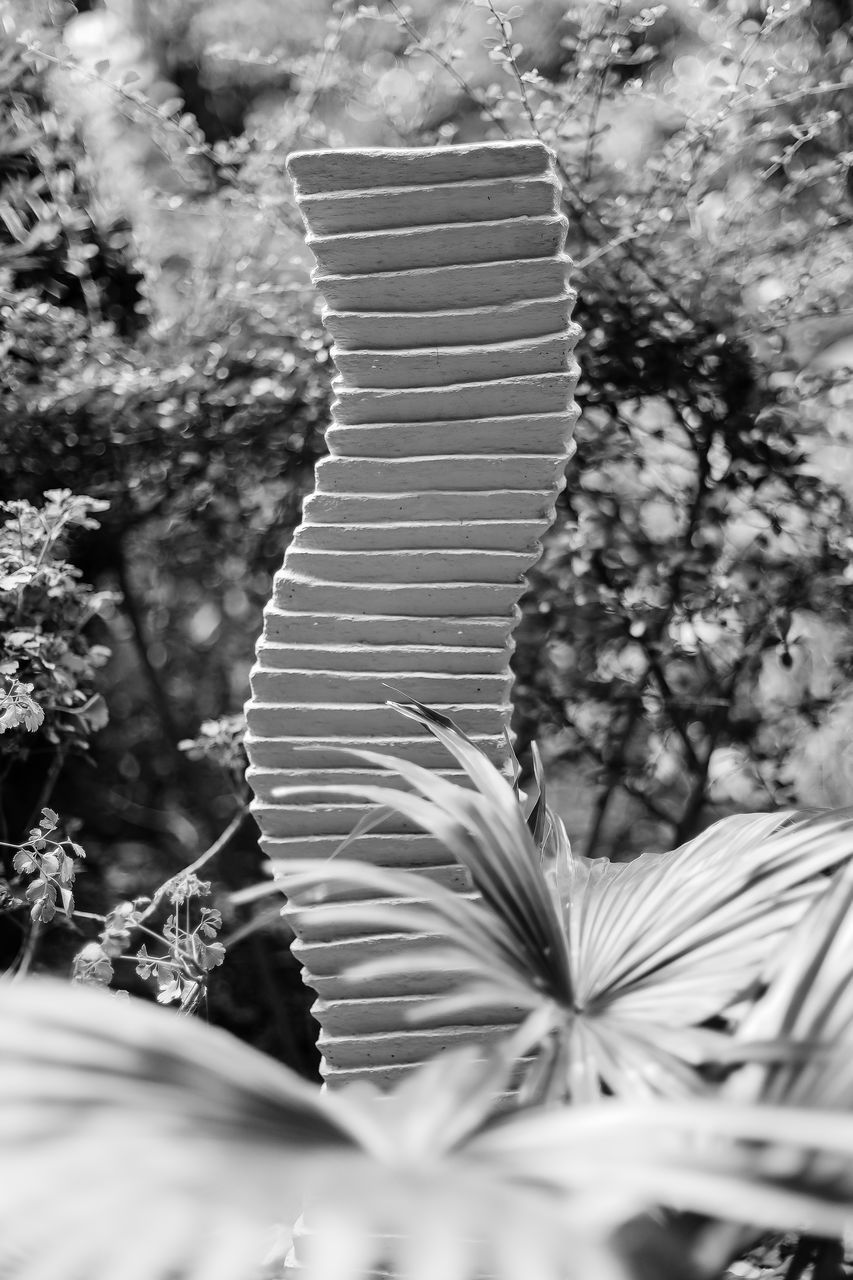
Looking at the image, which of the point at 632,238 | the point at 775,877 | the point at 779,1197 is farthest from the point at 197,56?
the point at 779,1197

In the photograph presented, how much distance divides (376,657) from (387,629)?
0.05 metres

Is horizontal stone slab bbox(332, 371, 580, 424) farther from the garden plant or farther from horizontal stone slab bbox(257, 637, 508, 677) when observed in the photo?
the garden plant

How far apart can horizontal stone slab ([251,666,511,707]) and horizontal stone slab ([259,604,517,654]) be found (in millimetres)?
55

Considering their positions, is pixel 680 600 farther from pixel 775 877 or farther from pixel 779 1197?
pixel 779 1197

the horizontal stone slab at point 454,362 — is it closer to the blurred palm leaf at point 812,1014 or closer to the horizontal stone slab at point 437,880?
the horizontal stone slab at point 437,880

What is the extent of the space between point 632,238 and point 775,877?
180cm

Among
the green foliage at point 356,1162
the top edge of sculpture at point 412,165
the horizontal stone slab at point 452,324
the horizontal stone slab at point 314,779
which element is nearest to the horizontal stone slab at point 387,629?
the horizontal stone slab at point 314,779

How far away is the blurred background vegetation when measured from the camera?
2.72m

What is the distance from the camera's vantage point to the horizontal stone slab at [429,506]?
1.96m

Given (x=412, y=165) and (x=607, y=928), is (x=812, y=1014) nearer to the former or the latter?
(x=607, y=928)

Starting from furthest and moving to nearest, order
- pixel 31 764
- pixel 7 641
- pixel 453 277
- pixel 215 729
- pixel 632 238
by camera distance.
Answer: pixel 31 764 → pixel 632 238 → pixel 215 729 → pixel 7 641 → pixel 453 277

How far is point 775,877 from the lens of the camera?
4.93 feet

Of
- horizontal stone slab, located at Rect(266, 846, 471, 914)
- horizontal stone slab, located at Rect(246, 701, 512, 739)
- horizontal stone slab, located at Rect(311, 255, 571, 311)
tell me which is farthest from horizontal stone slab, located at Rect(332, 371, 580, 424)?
horizontal stone slab, located at Rect(266, 846, 471, 914)

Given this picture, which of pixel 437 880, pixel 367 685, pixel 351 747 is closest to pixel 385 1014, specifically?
pixel 437 880
